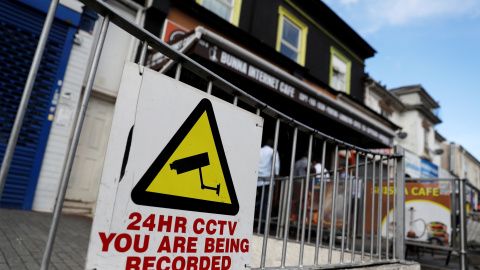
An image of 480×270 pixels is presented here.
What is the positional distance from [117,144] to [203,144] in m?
0.45

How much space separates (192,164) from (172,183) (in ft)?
0.48

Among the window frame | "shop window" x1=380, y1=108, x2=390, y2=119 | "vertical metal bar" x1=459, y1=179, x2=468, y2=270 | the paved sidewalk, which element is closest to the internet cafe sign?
the paved sidewalk

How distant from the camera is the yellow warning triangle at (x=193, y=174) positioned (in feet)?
4.46

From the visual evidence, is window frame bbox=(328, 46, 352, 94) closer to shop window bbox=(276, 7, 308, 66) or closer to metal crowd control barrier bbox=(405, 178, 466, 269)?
shop window bbox=(276, 7, 308, 66)

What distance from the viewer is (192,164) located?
1.50m

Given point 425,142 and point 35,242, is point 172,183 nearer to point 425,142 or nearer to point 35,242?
point 35,242

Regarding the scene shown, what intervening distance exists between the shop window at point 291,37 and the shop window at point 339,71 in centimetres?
181

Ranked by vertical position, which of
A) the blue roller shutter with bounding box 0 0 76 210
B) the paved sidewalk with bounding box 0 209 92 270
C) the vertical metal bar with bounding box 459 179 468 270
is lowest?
the paved sidewalk with bounding box 0 209 92 270

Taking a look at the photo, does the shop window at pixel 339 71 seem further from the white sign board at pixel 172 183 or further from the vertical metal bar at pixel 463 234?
the white sign board at pixel 172 183

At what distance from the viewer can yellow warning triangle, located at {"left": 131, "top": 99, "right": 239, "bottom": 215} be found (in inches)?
53.5

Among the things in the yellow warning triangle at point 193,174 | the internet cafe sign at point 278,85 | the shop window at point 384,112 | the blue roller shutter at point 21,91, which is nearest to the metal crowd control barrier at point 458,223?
the internet cafe sign at point 278,85

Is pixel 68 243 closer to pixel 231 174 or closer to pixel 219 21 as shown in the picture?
pixel 231 174

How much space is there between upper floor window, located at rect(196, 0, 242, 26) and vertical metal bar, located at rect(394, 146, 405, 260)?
22.0ft

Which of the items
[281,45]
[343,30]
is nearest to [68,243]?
[281,45]
